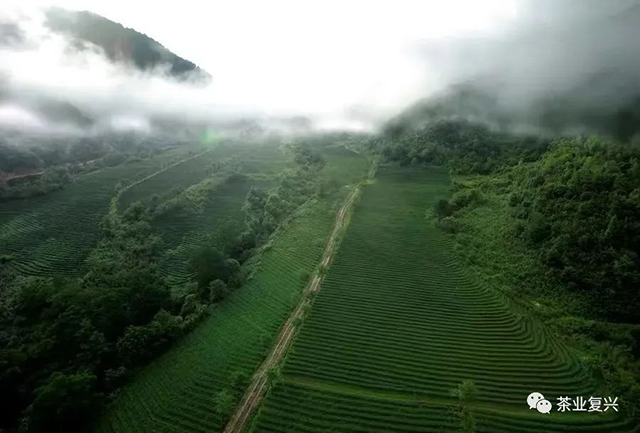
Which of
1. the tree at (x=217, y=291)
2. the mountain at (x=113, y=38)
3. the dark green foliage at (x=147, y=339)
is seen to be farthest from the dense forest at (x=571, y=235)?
the mountain at (x=113, y=38)

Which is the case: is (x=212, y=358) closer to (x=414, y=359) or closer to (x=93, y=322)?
(x=93, y=322)

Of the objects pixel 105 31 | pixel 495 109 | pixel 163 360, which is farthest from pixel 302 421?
pixel 105 31

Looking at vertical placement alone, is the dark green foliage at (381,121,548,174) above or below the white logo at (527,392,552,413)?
above

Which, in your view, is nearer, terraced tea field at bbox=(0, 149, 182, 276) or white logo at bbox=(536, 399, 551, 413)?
white logo at bbox=(536, 399, 551, 413)

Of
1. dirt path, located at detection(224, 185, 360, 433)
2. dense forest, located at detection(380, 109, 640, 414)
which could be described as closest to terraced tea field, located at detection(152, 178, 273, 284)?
dirt path, located at detection(224, 185, 360, 433)

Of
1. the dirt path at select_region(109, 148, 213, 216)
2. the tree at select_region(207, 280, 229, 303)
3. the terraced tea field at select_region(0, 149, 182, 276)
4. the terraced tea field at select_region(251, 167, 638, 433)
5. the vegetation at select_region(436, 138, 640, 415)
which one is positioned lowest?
the terraced tea field at select_region(0, 149, 182, 276)

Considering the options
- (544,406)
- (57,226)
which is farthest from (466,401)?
(57,226)

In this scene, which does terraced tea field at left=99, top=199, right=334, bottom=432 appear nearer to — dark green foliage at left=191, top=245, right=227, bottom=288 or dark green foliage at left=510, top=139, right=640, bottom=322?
dark green foliage at left=191, top=245, right=227, bottom=288

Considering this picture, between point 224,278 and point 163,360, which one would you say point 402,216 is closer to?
point 224,278
